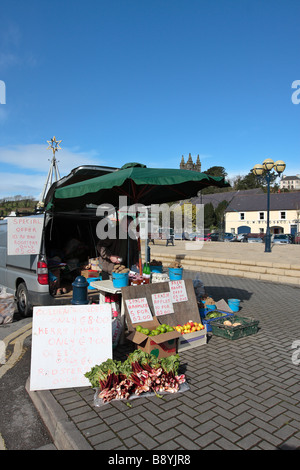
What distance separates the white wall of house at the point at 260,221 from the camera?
184 ft

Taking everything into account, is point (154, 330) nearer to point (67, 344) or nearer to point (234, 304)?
point (67, 344)

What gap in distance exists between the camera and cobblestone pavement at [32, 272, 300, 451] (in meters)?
2.76

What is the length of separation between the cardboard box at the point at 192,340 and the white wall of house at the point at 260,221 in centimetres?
5392

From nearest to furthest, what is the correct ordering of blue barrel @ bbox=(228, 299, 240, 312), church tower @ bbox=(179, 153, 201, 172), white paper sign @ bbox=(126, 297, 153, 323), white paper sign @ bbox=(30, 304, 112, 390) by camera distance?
white paper sign @ bbox=(30, 304, 112, 390) → white paper sign @ bbox=(126, 297, 153, 323) → blue barrel @ bbox=(228, 299, 240, 312) → church tower @ bbox=(179, 153, 201, 172)

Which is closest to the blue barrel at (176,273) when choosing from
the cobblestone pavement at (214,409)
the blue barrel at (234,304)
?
the cobblestone pavement at (214,409)

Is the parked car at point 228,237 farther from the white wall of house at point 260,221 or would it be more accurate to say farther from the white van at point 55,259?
the white van at point 55,259

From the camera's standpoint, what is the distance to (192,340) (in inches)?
201

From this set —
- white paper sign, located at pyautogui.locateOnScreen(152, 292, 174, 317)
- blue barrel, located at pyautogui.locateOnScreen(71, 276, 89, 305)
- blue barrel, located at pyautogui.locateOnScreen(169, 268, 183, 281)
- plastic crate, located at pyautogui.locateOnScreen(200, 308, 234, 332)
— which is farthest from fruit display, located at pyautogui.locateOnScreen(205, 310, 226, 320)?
blue barrel, located at pyautogui.locateOnScreen(71, 276, 89, 305)

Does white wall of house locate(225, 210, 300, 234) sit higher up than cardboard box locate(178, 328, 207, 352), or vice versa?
white wall of house locate(225, 210, 300, 234)

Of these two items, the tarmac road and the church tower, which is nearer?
the tarmac road

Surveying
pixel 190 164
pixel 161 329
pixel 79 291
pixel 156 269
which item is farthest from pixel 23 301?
pixel 190 164

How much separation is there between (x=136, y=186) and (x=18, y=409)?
4.15 meters

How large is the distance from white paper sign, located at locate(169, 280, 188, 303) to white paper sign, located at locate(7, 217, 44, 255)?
2.79m

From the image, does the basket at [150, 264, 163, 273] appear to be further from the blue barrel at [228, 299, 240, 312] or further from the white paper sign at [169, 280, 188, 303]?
the blue barrel at [228, 299, 240, 312]
